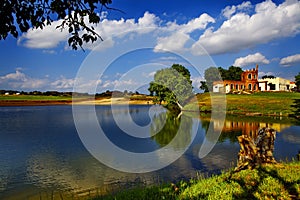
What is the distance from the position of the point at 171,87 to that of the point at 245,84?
3524 centimetres

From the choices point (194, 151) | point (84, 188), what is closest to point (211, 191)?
point (84, 188)

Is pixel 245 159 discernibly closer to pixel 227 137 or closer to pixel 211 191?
pixel 211 191

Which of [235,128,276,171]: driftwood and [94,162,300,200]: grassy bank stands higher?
[235,128,276,171]: driftwood

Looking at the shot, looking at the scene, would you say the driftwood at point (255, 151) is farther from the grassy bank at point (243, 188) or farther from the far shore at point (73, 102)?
the far shore at point (73, 102)

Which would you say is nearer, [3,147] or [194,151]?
[194,151]

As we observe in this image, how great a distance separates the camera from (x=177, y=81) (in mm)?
71312

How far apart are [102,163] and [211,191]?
31.6ft

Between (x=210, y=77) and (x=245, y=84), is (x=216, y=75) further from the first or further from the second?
(x=245, y=84)

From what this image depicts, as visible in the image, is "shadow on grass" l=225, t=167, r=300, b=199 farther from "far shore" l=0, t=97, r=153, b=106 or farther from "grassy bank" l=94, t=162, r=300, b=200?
"far shore" l=0, t=97, r=153, b=106

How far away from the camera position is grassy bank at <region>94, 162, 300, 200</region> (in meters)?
7.00

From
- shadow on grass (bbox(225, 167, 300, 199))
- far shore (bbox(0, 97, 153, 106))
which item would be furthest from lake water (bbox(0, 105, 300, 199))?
far shore (bbox(0, 97, 153, 106))

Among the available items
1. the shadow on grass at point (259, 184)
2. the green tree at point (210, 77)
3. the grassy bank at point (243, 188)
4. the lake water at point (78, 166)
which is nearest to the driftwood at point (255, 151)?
the shadow on grass at point (259, 184)

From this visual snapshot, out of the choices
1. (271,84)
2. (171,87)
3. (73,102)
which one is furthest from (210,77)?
(73,102)

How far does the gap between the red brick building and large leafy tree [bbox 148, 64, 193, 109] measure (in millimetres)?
21403
